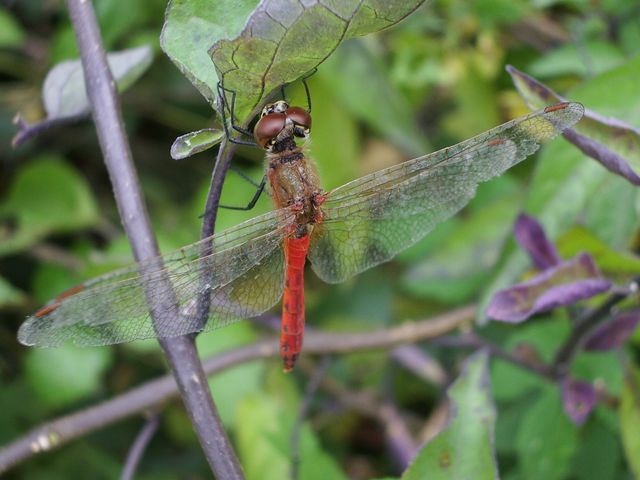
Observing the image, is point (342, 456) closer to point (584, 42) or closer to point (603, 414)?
point (603, 414)

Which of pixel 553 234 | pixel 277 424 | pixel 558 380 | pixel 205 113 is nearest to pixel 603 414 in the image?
pixel 558 380

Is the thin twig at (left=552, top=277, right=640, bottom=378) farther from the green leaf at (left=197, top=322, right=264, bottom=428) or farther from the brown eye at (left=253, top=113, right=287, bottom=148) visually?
the green leaf at (left=197, top=322, right=264, bottom=428)

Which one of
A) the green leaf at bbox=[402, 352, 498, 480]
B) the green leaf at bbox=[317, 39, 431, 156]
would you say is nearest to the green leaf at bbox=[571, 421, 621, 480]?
the green leaf at bbox=[402, 352, 498, 480]

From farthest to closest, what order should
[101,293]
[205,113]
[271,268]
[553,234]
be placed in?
[205,113]
[553,234]
[271,268]
[101,293]

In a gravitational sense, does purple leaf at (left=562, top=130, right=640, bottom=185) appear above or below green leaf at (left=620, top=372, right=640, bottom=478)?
above

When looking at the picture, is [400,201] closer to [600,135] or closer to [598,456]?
[600,135]

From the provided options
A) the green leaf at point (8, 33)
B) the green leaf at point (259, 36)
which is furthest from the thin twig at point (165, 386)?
the green leaf at point (8, 33)
